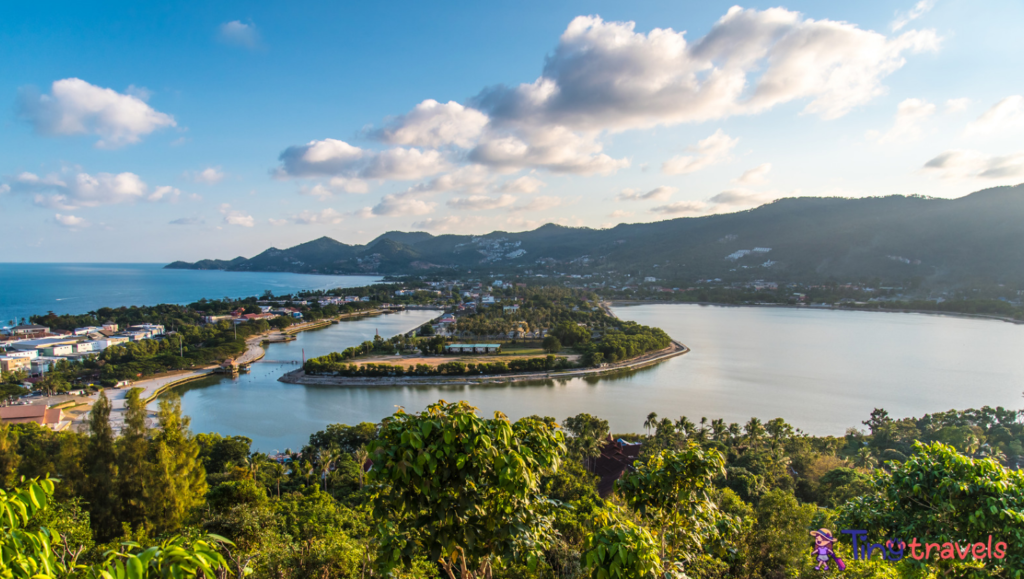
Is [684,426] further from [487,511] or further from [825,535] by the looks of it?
[487,511]

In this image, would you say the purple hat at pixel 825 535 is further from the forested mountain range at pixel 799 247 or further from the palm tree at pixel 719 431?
the forested mountain range at pixel 799 247

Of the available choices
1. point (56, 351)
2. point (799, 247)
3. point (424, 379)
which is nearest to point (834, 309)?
point (799, 247)

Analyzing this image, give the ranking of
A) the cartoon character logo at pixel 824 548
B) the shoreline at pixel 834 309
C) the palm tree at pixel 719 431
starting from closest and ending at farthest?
the cartoon character logo at pixel 824 548 < the palm tree at pixel 719 431 < the shoreline at pixel 834 309

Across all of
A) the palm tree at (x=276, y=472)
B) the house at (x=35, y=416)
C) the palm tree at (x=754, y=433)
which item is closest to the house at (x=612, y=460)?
the palm tree at (x=754, y=433)

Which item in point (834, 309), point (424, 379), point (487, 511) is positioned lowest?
point (424, 379)

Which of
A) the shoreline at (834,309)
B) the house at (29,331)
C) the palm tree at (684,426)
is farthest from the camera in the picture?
the shoreline at (834,309)

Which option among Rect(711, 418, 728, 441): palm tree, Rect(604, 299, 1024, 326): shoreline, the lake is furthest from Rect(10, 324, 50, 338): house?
Rect(604, 299, 1024, 326): shoreline
